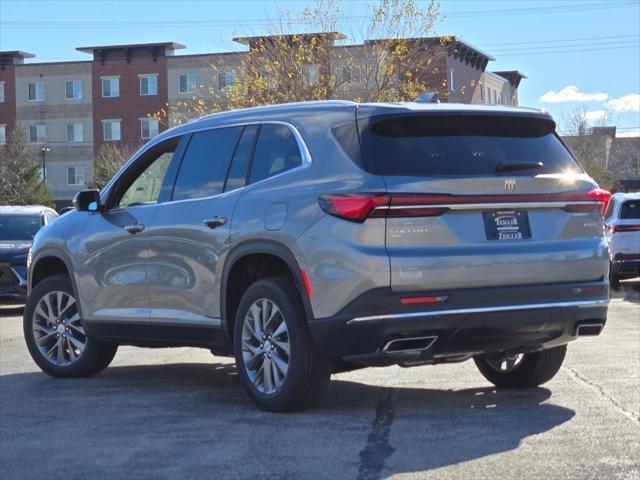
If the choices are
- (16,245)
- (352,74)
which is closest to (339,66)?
(352,74)

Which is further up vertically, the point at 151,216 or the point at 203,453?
the point at 151,216

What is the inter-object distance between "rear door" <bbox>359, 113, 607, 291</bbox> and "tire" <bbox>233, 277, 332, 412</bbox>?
29.3 inches

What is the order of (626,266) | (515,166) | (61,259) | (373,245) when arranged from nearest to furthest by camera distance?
(373,245) → (515,166) → (61,259) → (626,266)

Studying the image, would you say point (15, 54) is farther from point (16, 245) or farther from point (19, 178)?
point (16, 245)

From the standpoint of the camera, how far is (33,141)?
78.5 m

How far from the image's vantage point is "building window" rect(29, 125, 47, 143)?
78.1 m

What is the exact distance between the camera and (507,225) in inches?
283

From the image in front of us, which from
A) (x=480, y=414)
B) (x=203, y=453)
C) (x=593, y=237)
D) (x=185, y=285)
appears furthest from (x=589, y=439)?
(x=185, y=285)

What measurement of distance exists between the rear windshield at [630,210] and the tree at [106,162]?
49469 millimetres

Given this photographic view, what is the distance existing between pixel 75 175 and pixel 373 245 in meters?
73.7

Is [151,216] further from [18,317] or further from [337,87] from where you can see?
[337,87]

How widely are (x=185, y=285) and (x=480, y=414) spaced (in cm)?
221

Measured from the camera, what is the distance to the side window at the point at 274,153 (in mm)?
7562

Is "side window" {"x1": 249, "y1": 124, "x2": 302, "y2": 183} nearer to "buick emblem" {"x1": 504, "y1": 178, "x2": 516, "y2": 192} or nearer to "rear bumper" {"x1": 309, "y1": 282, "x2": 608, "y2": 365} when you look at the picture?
"rear bumper" {"x1": 309, "y1": 282, "x2": 608, "y2": 365}
